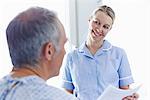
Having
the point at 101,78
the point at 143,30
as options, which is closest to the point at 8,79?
the point at 101,78

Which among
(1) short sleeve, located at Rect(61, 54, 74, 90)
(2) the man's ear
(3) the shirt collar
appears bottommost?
(1) short sleeve, located at Rect(61, 54, 74, 90)

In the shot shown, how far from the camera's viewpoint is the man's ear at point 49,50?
92 cm

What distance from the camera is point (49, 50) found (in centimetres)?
93

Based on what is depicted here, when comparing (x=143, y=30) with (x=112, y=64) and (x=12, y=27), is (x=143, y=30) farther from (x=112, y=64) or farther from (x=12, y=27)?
(x=12, y=27)

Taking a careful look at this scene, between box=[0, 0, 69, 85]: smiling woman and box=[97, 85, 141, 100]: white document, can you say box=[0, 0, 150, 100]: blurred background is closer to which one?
box=[0, 0, 69, 85]: smiling woman

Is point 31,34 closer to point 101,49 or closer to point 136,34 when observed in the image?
point 101,49

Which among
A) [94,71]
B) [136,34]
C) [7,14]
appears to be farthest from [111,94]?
[7,14]

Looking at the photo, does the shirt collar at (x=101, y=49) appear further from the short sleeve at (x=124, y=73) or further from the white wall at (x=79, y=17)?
the white wall at (x=79, y=17)

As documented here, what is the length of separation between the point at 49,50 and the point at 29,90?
14 centimetres

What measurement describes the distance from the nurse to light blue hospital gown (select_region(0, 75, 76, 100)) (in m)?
1.02

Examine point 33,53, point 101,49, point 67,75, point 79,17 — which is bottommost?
point 67,75

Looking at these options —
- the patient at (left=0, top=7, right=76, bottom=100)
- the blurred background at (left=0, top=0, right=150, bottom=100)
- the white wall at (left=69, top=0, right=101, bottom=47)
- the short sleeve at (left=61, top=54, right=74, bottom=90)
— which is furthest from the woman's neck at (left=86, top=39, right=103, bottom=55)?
the patient at (left=0, top=7, right=76, bottom=100)

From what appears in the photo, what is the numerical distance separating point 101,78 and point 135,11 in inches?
30.8

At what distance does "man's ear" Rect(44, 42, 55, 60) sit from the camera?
3.03 feet
